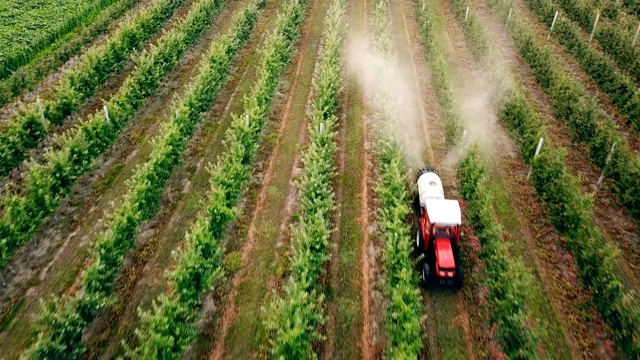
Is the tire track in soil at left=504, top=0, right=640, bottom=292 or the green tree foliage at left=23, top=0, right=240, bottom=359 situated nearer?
the green tree foliage at left=23, top=0, right=240, bottom=359

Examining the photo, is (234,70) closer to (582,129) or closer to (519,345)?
(582,129)

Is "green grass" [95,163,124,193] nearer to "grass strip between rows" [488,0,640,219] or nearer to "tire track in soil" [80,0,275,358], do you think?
"tire track in soil" [80,0,275,358]

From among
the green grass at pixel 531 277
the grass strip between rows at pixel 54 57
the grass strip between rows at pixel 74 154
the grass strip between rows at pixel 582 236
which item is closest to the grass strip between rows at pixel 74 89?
the grass strip between rows at pixel 74 154

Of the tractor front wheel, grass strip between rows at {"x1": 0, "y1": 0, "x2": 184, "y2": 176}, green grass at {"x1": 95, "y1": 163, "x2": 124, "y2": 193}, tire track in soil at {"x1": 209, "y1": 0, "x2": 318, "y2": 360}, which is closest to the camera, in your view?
tire track in soil at {"x1": 209, "y1": 0, "x2": 318, "y2": 360}

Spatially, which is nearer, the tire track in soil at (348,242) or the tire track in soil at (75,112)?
the tire track in soil at (348,242)

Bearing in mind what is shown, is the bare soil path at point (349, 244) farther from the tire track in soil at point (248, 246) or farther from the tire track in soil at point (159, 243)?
the tire track in soil at point (159, 243)

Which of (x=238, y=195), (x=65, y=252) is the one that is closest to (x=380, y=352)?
(x=238, y=195)

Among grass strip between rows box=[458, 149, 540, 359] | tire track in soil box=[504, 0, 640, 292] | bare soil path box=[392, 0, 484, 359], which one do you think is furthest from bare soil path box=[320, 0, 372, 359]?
tire track in soil box=[504, 0, 640, 292]
